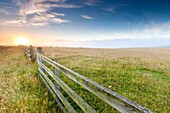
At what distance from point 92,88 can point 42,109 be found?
381 cm

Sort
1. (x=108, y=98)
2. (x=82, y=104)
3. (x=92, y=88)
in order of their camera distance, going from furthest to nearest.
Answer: (x=82, y=104)
(x=92, y=88)
(x=108, y=98)

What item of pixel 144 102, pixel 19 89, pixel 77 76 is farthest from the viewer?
pixel 19 89

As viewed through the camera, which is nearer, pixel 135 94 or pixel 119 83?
pixel 135 94

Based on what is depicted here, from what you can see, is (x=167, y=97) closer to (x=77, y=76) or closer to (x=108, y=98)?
(x=77, y=76)

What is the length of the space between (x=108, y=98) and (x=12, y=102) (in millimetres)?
5697

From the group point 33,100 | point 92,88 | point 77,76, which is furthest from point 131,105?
point 33,100

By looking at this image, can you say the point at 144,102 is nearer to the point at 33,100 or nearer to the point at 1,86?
the point at 33,100

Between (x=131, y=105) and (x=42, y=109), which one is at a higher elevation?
(x=131, y=105)

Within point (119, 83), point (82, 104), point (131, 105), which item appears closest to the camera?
point (131, 105)

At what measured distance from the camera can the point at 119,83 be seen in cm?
1245

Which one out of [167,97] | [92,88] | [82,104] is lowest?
[167,97]

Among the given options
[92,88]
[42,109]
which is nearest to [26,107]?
[42,109]

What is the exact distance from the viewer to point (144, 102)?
9.41 metres

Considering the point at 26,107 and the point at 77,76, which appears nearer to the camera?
the point at 77,76
